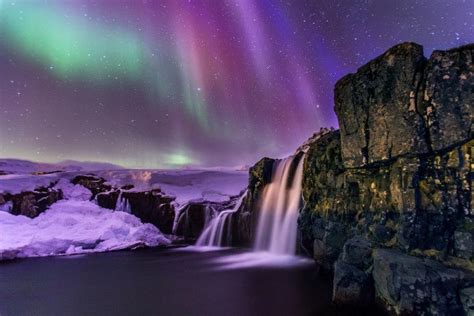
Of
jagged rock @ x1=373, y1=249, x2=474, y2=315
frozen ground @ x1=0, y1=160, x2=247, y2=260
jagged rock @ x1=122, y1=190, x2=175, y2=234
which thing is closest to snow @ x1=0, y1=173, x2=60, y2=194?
frozen ground @ x1=0, y1=160, x2=247, y2=260

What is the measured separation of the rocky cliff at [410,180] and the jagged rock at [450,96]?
0.10 ft

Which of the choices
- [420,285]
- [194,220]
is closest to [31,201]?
[194,220]

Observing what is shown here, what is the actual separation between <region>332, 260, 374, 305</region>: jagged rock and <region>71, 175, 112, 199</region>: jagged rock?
Answer: 43.5 metres

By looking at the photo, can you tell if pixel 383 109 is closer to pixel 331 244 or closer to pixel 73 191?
pixel 331 244

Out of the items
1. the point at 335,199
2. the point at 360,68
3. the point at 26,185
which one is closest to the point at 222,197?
the point at 26,185

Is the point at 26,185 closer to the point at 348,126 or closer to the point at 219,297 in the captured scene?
the point at 219,297

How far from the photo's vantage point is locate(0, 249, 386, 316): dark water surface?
560 inches

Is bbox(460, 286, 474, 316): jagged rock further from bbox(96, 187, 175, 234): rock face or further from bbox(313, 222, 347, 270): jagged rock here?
bbox(96, 187, 175, 234): rock face

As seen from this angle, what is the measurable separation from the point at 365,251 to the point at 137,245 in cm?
2848

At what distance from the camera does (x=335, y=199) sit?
61.3ft

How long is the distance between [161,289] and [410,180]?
13550 mm

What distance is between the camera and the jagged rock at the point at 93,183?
4998 centimetres

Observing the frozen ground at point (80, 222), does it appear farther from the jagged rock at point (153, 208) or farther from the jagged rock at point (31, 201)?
the jagged rock at point (153, 208)

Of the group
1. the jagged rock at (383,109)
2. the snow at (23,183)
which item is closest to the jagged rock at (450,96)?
the jagged rock at (383,109)
